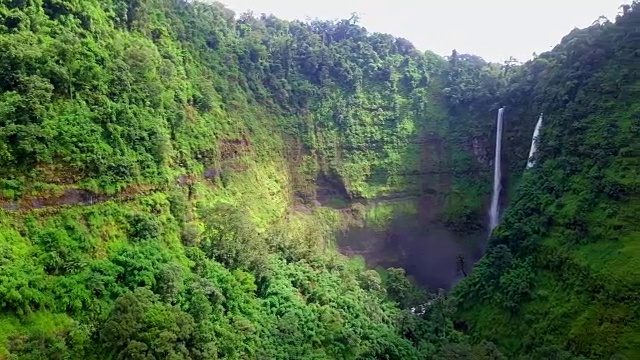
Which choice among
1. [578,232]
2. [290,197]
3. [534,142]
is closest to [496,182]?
[534,142]

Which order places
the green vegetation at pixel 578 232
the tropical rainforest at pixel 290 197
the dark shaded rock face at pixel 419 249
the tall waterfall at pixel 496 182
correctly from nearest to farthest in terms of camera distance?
the tropical rainforest at pixel 290 197 → the green vegetation at pixel 578 232 → the dark shaded rock face at pixel 419 249 → the tall waterfall at pixel 496 182

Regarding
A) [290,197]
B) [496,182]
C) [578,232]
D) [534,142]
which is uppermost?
[534,142]

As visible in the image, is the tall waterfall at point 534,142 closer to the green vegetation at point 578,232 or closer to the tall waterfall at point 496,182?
the green vegetation at point 578,232

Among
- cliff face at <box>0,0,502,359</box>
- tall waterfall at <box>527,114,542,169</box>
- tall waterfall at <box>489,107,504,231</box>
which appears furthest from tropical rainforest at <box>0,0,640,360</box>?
tall waterfall at <box>527,114,542,169</box>

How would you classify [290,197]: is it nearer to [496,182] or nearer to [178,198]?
[178,198]

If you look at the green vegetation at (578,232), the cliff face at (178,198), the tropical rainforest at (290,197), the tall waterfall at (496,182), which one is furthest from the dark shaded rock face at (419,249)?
the green vegetation at (578,232)

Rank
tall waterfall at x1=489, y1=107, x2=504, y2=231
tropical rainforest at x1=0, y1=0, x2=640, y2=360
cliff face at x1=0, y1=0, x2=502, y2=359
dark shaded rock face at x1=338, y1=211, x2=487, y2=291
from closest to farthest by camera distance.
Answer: cliff face at x1=0, y1=0, x2=502, y2=359, tropical rainforest at x1=0, y1=0, x2=640, y2=360, dark shaded rock face at x1=338, y1=211, x2=487, y2=291, tall waterfall at x1=489, y1=107, x2=504, y2=231

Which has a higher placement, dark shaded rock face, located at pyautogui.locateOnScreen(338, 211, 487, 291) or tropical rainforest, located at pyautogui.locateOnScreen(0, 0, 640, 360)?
tropical rainforest, located at pyautogui.locateOnScreen(0, 0, 640, 360)

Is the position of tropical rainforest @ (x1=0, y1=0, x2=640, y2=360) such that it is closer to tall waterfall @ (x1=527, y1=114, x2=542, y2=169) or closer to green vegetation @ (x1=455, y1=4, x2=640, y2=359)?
green vegetation @ (x1=455, y1=4, x2=640, y2=359)

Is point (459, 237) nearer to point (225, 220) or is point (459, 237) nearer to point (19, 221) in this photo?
point (225, 220)
